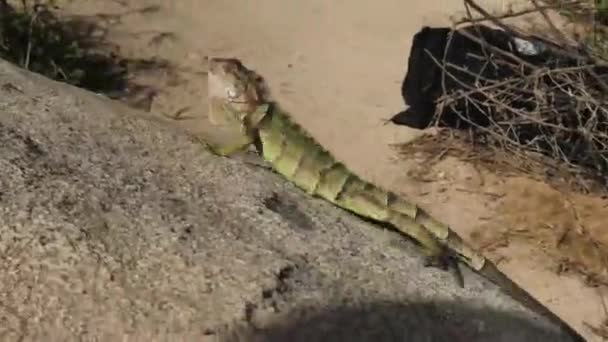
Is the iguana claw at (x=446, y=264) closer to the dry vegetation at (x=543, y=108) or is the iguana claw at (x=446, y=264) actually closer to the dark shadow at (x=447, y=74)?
the dry vegetation at (x=543, y=108)

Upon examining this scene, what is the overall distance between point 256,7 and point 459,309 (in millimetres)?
4881

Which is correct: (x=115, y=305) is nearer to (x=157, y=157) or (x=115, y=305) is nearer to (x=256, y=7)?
(x=157, y=157)

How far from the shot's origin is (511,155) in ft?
19.1

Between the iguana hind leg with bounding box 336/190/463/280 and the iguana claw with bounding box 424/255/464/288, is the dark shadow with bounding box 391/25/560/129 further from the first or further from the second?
the iguana claw with bounding box 424/255/464/288

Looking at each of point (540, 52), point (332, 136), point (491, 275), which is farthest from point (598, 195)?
point (491, 275)

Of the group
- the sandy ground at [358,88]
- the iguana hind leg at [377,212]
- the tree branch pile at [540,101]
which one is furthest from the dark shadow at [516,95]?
the iguana hind leg at [377,212]

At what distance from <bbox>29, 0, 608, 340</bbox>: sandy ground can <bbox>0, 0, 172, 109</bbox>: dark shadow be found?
97mm

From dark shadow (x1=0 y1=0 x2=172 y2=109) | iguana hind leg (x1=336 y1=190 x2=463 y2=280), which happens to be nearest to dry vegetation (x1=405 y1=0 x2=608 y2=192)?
dark shadow (x1=0 y1=0 x2=172 y2=109)

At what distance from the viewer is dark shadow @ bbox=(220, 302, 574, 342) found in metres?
2.32

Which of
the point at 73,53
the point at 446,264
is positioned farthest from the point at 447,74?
the point at 446,264

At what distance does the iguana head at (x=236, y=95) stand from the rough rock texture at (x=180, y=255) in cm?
55

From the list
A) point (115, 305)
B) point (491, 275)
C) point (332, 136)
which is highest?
point (115, 305)

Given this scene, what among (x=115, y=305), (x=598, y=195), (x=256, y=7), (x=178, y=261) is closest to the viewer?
(x=115, y=305)

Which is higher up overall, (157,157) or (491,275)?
(157,157)
